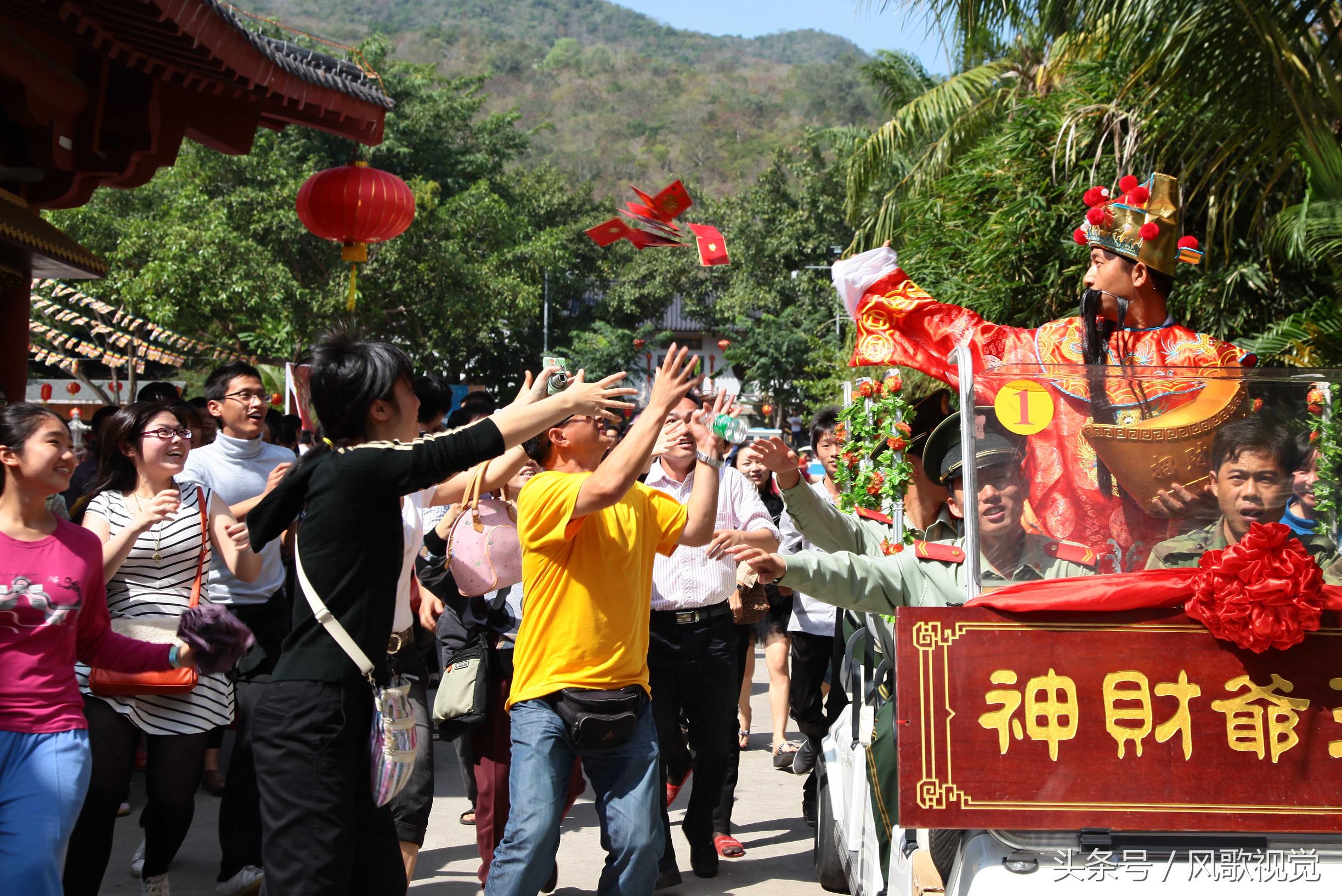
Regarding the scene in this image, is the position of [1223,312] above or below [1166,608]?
above

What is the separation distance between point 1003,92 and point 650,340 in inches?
762

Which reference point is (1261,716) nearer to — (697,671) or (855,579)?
(855,579)

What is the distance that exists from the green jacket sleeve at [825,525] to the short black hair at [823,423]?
251 centimetres

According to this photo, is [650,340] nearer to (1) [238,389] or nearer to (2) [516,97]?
(1) [238,389]

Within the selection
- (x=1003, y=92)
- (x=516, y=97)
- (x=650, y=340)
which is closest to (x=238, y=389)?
(x=1003, y=92)

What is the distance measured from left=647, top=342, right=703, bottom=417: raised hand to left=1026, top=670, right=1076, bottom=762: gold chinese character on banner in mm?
1193

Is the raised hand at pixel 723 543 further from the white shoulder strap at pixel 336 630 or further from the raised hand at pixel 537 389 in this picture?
the white shoulder strap at pixel 336 630

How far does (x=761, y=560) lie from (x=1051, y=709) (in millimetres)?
915

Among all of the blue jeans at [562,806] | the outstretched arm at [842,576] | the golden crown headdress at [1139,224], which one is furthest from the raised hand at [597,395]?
the golden crown headdress at [1139,224]

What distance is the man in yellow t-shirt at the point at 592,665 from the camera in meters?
3.52

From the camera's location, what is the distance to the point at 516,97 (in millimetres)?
125625

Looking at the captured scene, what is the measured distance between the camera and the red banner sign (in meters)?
2.70

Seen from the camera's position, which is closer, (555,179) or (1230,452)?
(1230,452)

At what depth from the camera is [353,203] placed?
788cm
